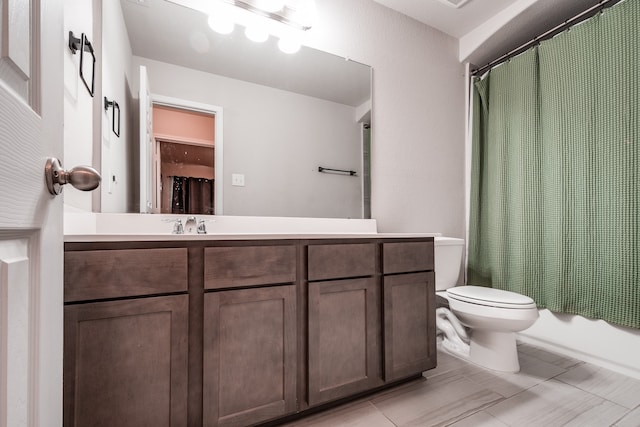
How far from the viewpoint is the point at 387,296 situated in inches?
54.7

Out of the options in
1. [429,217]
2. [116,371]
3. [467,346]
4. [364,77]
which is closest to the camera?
[116,371]

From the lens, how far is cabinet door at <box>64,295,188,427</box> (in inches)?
33.0

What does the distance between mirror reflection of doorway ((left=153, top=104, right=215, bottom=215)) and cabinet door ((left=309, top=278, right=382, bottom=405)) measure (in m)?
0.79

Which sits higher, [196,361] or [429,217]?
[429,217]

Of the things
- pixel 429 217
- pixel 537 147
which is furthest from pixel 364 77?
pixel 537 147

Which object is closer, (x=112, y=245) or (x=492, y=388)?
(x=112, y=245)

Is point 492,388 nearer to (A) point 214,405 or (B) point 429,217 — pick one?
(B) point 429,217

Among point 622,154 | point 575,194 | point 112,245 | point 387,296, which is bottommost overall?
point 387,296

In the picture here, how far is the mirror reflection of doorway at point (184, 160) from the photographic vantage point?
4.81ft

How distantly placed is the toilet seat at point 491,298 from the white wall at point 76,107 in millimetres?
1919

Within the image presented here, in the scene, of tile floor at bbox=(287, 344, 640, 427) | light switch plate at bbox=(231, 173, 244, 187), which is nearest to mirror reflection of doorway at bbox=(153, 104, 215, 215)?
light switch plate at bbox=(231, 173, 244, 187)

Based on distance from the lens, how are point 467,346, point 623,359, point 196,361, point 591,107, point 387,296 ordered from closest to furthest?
point 196,361, point 387,296, point 623,359, point 591,107, point 467,346

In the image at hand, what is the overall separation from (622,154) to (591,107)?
1.13 feet

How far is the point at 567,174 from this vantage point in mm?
1857
